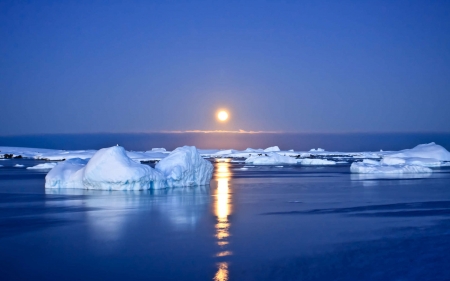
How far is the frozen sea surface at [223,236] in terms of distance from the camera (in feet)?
20.6

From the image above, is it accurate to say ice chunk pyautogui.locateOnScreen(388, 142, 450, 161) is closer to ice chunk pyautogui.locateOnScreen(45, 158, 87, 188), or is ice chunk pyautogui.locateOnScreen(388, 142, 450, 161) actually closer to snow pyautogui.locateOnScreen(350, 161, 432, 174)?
snow pyautogui.locateOnScreen(350, 161, 432, 174)

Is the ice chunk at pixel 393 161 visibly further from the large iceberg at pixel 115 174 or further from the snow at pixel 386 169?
the large iceberg at pixel 115 174

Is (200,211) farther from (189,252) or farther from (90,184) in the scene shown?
(90,184)

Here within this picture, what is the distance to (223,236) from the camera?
27.5 feet

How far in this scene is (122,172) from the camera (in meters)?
14.4

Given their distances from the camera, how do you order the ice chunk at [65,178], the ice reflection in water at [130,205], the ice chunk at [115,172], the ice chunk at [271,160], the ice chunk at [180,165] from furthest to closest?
1. the ice chunk at [271,160]
2. the ice chunk at [180,165]
3. the ice chunk at [65,178]
4. the ice chunk at [115,172]
5. the ice reflection in water at [130,205]

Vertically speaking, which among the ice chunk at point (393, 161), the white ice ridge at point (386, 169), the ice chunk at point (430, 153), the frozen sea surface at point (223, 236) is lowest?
the frozen sea surface at point (223, 236)

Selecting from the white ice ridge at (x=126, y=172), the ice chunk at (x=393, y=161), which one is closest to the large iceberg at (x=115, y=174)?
the white ice ridge at (x=126, y=172)

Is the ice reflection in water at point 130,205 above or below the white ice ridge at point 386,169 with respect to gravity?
below

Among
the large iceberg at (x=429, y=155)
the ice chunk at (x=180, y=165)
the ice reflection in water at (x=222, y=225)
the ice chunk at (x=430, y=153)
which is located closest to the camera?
the ice reflection in water at (x=222, y=225)

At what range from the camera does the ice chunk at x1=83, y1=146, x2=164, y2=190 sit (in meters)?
14.3

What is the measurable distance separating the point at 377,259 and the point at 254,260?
5.40 feet

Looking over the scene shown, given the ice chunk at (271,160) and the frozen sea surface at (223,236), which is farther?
the ice chunk at (271,160)

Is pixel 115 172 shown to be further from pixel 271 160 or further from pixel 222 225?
pixel 271 160
